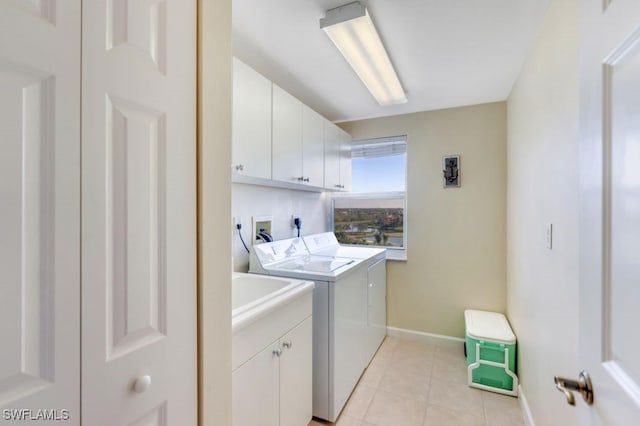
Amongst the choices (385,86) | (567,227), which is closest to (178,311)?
(567,227)

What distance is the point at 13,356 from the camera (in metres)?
0.46

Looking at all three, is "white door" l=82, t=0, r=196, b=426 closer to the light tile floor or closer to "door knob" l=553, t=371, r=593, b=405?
"door knob" l=553, t=371, r=593, b=405

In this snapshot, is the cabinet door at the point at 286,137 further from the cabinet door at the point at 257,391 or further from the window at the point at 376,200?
the window at the point at 376,200

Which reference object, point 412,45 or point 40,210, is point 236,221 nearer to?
point 40,210

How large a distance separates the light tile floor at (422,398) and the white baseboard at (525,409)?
4 cm

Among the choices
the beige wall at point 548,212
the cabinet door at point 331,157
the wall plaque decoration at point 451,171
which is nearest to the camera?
the beige wall at point 548,212

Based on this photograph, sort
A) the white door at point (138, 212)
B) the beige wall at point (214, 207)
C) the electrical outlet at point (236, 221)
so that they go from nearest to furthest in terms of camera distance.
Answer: the white door at point (138, 212), the beige wall at point (214, 207), the electrical outlet at point (236, 221)

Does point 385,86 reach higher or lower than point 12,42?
higher

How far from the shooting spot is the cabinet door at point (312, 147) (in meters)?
2.16

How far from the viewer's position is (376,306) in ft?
8.45

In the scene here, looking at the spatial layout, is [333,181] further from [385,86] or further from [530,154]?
[530,154]

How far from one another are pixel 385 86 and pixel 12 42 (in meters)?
2.03

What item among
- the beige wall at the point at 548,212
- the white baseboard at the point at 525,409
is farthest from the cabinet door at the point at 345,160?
the white baseboard at the point at 525,409

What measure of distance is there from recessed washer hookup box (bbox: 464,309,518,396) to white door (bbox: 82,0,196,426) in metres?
2.14
